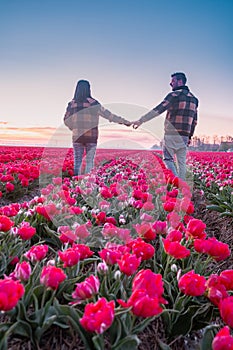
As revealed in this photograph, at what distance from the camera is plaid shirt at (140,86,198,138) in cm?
568

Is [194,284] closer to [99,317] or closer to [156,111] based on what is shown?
[99,317]

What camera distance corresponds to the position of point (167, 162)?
6.36 meters

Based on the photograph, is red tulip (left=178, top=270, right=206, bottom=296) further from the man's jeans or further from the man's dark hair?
the man's dark hair

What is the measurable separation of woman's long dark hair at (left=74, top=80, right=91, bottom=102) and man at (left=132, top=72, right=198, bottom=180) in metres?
1.05

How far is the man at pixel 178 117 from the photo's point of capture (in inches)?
224

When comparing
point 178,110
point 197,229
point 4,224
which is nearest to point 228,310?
point 197,229

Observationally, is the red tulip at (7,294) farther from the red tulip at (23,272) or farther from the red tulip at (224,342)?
the red tulip at (224,342)

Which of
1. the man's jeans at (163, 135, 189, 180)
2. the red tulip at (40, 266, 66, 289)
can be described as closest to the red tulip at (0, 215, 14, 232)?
the red tulip at (40, 266, 66, 289)

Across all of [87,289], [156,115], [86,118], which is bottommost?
Result: [87,289]

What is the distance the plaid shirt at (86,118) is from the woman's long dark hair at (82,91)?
Result: 0.25 ft

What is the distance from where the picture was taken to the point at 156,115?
5668mm

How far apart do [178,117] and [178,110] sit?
13 centimetres

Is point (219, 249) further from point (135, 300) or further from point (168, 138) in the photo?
point (168, 138)

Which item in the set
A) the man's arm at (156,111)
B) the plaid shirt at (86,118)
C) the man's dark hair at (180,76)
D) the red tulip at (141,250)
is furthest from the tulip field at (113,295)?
the man's dark hair at (180,76)
